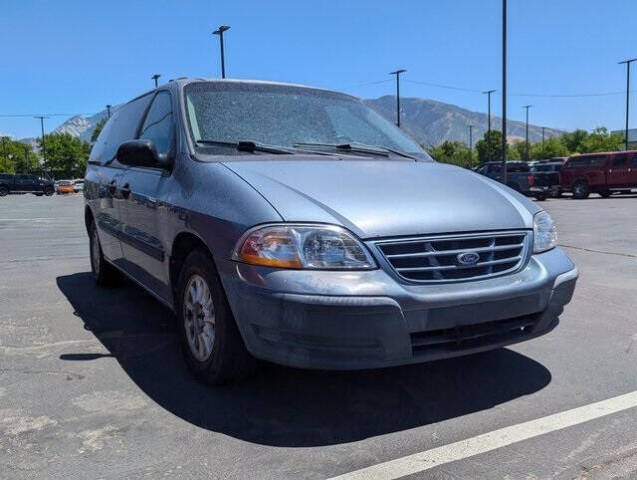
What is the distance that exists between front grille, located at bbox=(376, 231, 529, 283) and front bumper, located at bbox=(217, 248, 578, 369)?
0.18 feet

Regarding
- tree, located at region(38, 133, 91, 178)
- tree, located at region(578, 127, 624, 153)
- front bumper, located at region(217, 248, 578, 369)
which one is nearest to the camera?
front bumper, located at region(217, 248, 578, 369)

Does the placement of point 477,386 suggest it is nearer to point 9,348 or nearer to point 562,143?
point 9,348

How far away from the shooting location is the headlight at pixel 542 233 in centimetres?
337

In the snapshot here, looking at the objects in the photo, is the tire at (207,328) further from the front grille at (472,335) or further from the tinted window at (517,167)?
the tinted window at (517,167)

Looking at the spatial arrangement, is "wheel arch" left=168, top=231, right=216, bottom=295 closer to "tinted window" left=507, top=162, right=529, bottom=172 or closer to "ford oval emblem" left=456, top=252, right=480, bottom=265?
"ford oval emblem" left=456, top=252, right=480, bottom=265

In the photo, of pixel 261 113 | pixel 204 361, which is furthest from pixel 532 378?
pixel 261 113

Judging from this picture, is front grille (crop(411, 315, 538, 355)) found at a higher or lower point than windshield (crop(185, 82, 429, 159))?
lower

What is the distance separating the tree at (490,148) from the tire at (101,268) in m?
79.9

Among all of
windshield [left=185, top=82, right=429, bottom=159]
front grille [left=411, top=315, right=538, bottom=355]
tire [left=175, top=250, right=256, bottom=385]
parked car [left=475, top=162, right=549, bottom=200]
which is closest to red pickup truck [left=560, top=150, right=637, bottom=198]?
parked car [left=475, top=162, right=549, bottom=200]

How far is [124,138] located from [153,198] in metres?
1.60

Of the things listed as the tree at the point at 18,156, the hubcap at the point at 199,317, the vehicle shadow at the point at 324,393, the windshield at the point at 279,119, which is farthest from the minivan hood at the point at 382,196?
the tree at the point at 18,156

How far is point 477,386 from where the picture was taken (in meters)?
3.48

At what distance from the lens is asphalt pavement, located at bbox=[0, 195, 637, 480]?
2607mm

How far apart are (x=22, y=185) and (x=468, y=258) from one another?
52.4 m
